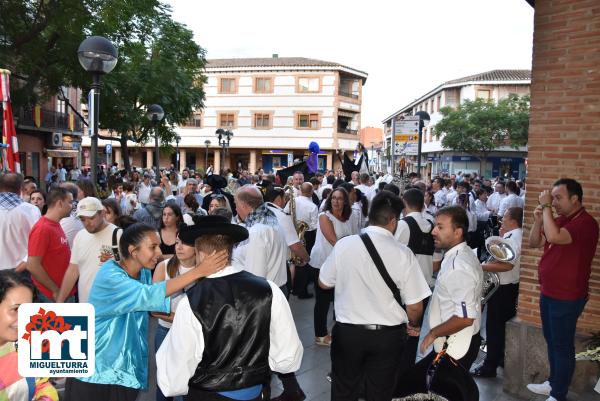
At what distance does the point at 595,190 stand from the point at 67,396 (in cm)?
442

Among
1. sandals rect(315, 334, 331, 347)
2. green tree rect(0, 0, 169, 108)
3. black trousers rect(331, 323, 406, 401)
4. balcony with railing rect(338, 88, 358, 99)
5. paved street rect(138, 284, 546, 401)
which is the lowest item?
paved street rect(138, 284, 546, 401)

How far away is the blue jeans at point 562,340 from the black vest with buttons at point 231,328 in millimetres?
2786

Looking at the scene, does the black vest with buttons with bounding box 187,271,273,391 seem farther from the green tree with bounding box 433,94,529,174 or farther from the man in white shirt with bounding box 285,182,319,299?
the green tree with bounding box 433,94,529,174

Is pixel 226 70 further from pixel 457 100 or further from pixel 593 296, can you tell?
pixel 593 296

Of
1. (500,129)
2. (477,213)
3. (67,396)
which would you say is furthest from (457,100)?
(67,396)

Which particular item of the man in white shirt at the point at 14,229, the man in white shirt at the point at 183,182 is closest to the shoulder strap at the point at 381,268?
the man in white shirt at the point at 14,229

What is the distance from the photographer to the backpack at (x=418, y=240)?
17.4 ft

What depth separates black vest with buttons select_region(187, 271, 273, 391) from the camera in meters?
2.47

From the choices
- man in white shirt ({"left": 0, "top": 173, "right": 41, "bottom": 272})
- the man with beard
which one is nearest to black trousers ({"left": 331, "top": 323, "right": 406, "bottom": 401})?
man in white shirt ({"left": 0, "top": 173, "right": 41, "bottom": 272})

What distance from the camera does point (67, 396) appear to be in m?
2.93

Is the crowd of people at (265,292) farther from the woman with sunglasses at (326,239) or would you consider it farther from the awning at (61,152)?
the awning at (61,152)

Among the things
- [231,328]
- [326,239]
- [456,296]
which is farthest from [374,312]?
[326,239]

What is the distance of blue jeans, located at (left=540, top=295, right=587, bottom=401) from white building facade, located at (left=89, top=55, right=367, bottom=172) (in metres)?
41.7

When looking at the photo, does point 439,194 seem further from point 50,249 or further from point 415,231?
point 50,249
